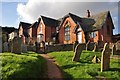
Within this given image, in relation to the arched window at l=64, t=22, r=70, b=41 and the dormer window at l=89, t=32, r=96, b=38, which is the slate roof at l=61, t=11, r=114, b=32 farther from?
the arched window at l=64, t=22, r=70, b=41

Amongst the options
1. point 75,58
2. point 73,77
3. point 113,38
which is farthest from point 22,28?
point 73,77

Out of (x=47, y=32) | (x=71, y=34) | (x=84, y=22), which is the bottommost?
(x=71, y=34)

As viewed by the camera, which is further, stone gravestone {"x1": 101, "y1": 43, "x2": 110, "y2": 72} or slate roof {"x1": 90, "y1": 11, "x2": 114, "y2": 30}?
slate roof {"x1": 90, "y1": 11, "x2": 114, "y2": 30}

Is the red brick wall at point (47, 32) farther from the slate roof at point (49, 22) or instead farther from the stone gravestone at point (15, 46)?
the stone gravestone at point (15, 46)

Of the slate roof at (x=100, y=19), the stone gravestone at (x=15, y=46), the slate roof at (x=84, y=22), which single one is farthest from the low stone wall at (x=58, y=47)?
the stone gravestone at (x=15, y=46)

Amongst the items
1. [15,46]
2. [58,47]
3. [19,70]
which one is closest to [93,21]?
[58,47]

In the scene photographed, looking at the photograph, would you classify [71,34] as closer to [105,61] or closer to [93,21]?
[93,21]

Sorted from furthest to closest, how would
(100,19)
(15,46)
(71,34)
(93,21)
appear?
(71,34) < (93,21) < (100,19) < (15,46)

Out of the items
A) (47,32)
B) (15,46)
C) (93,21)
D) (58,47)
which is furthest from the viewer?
(47,32)

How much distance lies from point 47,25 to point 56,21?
221 inches

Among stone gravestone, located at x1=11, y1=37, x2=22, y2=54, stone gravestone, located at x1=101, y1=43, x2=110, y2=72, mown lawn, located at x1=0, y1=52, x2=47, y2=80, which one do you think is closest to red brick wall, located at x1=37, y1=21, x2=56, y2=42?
stone gravestone, located at x1=11, y1=37, x2=22, y2=54

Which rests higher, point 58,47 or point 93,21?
point 93,21

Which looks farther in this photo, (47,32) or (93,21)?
(47,32)

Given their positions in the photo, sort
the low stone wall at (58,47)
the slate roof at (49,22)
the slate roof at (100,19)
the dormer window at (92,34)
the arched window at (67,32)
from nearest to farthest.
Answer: the low stone wall at (58,47)
the slate roof at (100,19)
the dormer window at (92,34)
the arched window at (67,32)
the slate roof at (49,22)
